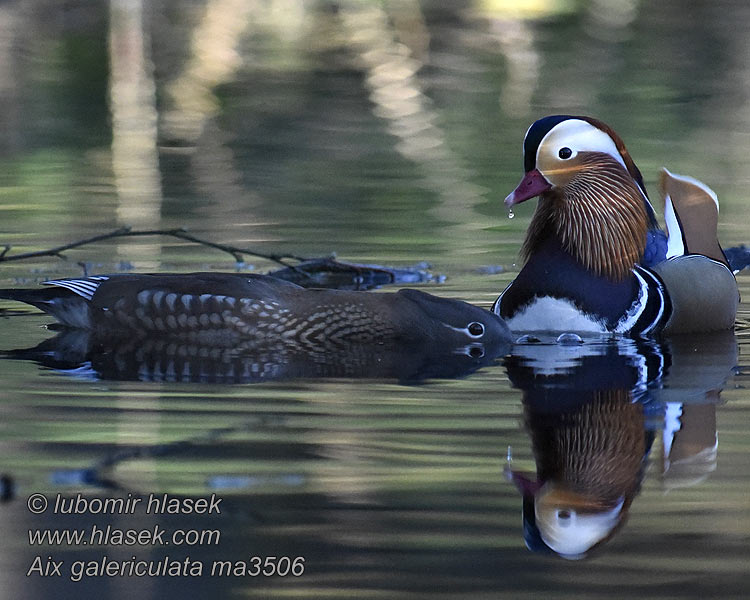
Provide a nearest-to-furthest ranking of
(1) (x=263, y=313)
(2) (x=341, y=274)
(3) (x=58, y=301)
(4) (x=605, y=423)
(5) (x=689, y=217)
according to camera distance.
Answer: (4) (x=605, y=423) < (1) (x=263, y=313) < (3) (x=58, y=301) < (5) (x=689, y=217) < (2) (x=341, y=274)

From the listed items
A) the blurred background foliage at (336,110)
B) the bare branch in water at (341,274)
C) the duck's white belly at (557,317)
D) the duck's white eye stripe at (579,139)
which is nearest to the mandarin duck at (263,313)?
the duck's white belly at (557,317)

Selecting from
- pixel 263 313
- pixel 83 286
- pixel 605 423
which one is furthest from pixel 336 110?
pixel 605 423

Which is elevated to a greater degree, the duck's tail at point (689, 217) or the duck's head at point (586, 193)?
the duck's head at point (586, 193)

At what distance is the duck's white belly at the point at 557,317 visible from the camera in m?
8.12

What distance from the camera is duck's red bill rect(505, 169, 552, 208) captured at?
811 cm

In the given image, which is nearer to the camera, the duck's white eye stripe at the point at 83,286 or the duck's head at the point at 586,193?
the duck's white eye stripe at the point at 83,286

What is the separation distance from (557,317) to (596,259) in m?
0.38

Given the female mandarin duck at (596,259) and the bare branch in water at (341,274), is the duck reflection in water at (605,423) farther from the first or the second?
the bare branch in water at (341,274)

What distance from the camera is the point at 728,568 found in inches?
177

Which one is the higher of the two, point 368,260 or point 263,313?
point 263,313

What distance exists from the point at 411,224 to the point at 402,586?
25.7 ft

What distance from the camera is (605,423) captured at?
245 inches

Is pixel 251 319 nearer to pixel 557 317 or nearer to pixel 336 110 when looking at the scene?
pixel 557 317

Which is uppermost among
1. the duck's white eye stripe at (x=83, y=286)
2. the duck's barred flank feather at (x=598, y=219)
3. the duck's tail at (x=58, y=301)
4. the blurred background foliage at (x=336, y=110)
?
the duck's barred flank feather at (x=598, y=219)
